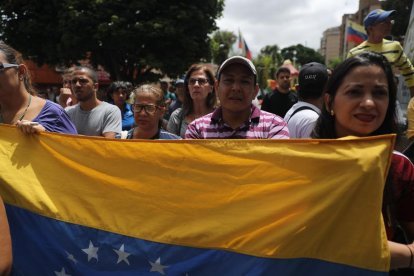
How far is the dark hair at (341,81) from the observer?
5.64 ft

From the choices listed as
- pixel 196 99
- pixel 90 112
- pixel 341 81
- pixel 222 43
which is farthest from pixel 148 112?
pixel 222 43

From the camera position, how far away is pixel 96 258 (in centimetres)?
205

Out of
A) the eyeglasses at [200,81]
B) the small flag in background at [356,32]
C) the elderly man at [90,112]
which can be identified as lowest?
the elderly man at [90,112]

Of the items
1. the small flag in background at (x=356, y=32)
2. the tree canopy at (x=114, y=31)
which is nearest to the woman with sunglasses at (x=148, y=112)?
A: the small flag in background at (x=356, y=32)

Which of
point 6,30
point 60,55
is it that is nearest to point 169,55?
point 60,55

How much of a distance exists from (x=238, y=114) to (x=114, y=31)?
18.4 meters

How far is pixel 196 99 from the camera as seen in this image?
4.04 m

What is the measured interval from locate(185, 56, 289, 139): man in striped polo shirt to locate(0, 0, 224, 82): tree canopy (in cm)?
1787

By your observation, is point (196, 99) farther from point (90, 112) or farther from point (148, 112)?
point (90, 112)

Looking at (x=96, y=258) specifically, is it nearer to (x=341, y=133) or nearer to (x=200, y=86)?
(x=341, y=133)

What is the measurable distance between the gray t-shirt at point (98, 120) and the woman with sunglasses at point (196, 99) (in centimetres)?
56

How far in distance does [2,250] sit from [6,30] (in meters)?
23.8

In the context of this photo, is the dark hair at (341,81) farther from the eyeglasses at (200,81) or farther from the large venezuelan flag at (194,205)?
the eyeglasses at (200,81)

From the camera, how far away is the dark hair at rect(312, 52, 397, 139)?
172cm
